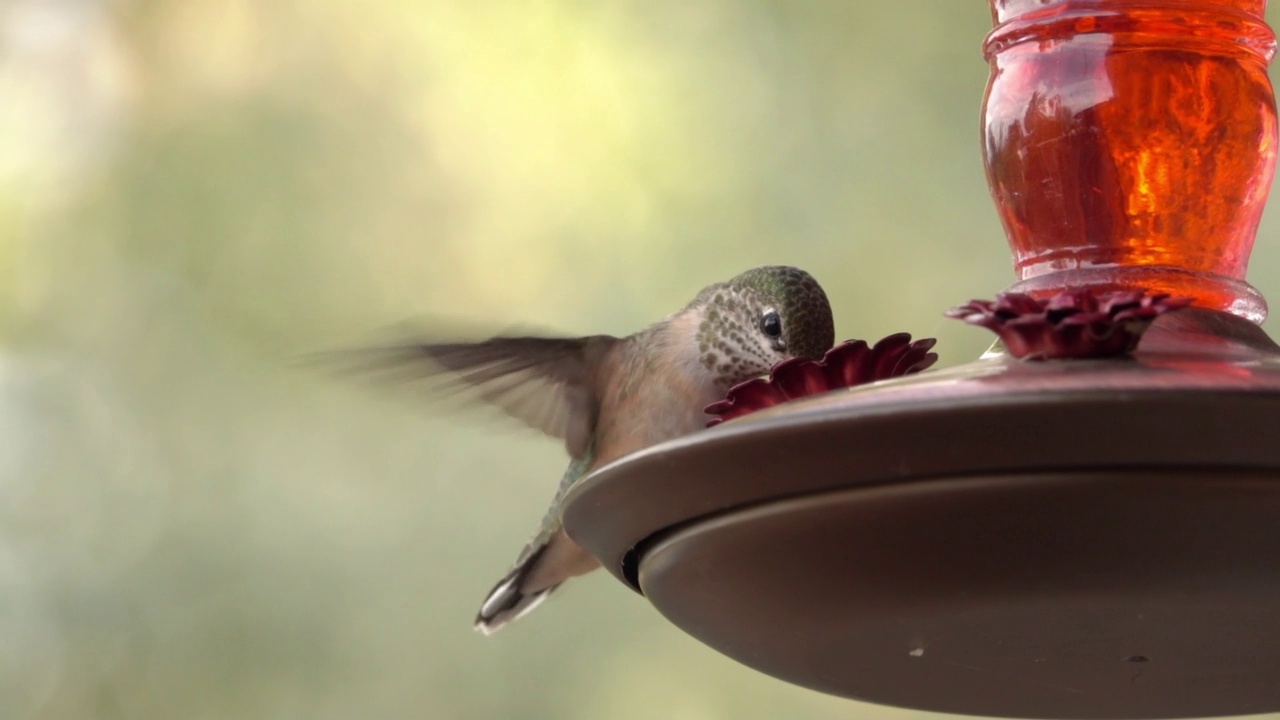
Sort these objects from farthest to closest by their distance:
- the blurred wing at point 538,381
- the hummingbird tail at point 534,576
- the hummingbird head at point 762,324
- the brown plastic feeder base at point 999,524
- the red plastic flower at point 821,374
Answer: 1. the hummingbird tail at point 534,576
2. the blurred wing at point 538,381
3. the hummingbird head at point 762,324
4. the red plastic flower at point 821,374
5. the brown plastic feeder base at point 999,524

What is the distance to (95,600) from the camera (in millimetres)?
4852

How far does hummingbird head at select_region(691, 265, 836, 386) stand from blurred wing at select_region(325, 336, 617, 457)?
0.26 metres

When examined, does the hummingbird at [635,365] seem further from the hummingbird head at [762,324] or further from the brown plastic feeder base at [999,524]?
the brown plastic feeder base at [999,524]

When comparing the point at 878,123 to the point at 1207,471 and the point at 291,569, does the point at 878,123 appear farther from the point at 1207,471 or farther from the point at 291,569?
the point at 1207,471

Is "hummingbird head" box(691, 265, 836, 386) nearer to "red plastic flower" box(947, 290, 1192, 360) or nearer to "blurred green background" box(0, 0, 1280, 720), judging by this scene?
"red plastic flower" box(947, 290, 1192, 360)

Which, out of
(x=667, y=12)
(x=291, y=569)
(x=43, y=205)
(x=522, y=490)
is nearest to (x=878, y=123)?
(x=667, y=12)

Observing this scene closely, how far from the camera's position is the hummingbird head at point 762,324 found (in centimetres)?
258

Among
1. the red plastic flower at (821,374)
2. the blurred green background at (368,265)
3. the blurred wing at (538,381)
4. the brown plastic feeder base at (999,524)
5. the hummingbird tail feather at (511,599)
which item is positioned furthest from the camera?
the blurred green background at (368,265)

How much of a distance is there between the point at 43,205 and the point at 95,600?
1.15 metres

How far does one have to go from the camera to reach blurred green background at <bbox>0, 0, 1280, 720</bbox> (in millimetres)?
4488

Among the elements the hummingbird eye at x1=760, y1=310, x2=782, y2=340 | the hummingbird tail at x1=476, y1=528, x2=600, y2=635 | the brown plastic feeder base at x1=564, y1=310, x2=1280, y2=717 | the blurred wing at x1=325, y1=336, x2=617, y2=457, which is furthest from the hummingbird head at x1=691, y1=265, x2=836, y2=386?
the brown plastic feeder base at x1=564, y1=310, x2=1280, y2=717

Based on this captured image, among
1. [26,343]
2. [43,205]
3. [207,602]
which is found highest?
[43,205]

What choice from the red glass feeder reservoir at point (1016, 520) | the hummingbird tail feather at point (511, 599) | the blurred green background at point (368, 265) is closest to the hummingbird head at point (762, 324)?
the hummingbird tail feather at point (511, 599)

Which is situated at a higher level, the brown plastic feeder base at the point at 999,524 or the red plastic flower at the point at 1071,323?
the red plastic flower at the point at 1071,323
